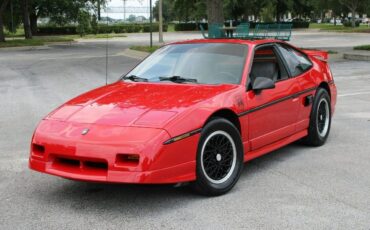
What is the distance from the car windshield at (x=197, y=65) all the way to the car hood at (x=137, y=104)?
19 centimetres

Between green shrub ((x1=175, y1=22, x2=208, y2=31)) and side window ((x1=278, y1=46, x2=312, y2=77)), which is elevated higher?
side window ((x1=278, y1=46, x2=312, y2=77))

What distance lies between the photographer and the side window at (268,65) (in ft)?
18.8

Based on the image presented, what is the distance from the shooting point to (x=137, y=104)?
4805 millimetres

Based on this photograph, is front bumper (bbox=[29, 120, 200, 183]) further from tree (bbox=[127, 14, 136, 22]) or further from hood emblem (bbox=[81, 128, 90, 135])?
tree (bbox=[127, 14, 136, 22])

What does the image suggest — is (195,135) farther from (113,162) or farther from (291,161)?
(291,161)

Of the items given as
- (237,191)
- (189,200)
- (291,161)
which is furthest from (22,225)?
(291,161)

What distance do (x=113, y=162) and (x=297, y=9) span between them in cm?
7066

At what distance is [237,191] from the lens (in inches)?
192

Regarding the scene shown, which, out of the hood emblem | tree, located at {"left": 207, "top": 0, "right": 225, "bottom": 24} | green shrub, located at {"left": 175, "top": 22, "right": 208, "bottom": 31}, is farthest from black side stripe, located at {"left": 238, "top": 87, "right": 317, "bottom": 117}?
green shrub, located at {"left": 175, "top": 22, "right": 208, "bottom": 31}

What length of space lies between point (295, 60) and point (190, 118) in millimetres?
2339

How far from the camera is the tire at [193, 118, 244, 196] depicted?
15.0 ft

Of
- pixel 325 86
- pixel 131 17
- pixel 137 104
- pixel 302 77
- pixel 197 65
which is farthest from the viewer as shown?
pixel 131 17

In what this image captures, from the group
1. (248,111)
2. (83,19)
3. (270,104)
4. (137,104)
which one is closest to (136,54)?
(270,104)

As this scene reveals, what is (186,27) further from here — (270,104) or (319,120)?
(270,104)
